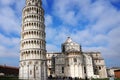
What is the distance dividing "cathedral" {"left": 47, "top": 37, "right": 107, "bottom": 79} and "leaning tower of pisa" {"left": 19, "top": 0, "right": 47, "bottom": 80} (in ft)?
53.1

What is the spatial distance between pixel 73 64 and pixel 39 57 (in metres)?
18.7

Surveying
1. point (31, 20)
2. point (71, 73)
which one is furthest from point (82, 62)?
point (31, 20)

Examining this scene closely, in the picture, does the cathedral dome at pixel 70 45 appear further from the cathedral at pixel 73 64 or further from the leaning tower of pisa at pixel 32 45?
the leaning tower of pisa at pixel 32 45

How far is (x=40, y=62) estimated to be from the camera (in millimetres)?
50406

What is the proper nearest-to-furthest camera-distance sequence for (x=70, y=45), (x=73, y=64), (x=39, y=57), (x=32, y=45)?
(x=39, y=57), (x=32, y=45), (x=73, y=64), (x=70, y=45)

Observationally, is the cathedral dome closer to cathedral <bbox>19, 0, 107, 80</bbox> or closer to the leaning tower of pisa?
cathedral <bbox>19, 0, 107, 80</bbox>

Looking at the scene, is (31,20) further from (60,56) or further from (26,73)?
(60,56)

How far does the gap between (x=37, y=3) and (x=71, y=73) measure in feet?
93.7

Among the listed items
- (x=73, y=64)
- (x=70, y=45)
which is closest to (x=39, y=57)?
(x=73, y=64)

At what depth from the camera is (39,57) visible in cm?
5056

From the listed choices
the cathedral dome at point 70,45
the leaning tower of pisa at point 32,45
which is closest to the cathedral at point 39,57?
the leaning tower of pisa at point 32,45

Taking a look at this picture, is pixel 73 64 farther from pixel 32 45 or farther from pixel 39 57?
pixel 32 45

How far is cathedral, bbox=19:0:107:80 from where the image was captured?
49.9 metres

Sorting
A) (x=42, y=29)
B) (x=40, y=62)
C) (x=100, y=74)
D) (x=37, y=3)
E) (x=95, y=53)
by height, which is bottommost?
(x=100, y=74)
